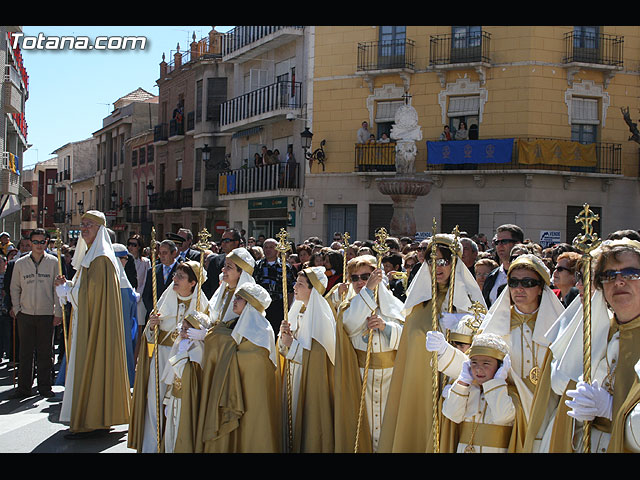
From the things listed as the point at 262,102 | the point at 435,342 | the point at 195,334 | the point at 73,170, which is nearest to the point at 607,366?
the point at 435,342

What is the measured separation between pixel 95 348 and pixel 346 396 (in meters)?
2.84

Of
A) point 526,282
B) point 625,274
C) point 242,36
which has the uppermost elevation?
point 242,36

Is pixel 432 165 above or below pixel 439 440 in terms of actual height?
above

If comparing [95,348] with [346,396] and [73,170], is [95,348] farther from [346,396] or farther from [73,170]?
[73,170]

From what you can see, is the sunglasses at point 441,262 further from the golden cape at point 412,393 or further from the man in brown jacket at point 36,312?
the man in brown jacket at point 36,312

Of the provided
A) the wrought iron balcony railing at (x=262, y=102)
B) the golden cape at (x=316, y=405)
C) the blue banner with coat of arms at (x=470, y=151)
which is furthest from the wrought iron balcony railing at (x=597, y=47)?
the golden cape at (x=316, y=405)

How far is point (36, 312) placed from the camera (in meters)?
9.35

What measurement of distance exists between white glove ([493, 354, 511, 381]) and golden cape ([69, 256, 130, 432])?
4.44m

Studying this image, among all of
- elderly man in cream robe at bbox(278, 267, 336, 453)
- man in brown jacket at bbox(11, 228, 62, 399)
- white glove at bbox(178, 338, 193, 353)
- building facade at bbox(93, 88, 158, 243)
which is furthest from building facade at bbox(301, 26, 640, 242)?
building facade at bbox(93, 88, 158, 243)
